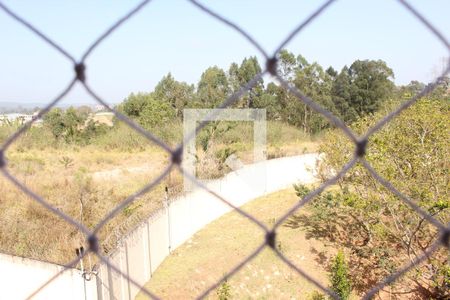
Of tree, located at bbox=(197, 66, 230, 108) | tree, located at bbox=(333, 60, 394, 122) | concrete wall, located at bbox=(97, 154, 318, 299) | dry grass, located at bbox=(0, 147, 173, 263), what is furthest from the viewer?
tree, located at bbox=(333, 60, 394, 122)

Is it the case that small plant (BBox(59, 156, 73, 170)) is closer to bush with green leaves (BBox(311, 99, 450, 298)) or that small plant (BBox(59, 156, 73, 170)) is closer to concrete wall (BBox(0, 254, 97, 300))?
concrete wall (BBox(0, 254, 97, 300))

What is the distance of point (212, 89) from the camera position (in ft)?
29.7

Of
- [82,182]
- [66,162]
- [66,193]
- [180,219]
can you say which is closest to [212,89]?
[66,162]

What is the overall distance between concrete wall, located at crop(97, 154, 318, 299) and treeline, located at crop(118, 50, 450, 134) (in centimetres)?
129

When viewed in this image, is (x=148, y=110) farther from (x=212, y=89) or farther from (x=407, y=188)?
(x=407, y=188)

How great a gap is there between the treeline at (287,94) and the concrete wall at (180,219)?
129 centimetres

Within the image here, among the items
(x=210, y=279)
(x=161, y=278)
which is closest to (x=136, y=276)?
(x=161, y=278)

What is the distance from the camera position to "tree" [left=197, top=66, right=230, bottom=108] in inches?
339

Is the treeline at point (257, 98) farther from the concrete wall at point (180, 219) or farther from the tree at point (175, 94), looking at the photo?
the concrete wall at point (180, 219)

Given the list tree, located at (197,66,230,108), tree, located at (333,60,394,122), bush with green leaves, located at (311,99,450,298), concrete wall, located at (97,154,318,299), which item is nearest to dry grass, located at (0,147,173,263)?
concrete wall, located at (97,154,318,299)

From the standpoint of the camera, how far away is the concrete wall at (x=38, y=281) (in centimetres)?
289

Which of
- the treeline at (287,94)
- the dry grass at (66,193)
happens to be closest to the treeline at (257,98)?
the treeline at (287,94)

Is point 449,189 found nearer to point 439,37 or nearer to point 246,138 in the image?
point 439,37

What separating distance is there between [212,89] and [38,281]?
21.2ft
